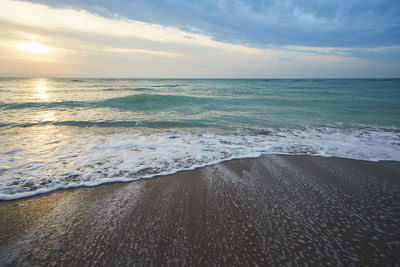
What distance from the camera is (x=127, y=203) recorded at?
2.77 meters

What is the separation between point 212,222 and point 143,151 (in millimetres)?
3195

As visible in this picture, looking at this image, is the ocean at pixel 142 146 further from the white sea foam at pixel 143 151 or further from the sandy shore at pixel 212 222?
the sandy shore at pixel 212 222

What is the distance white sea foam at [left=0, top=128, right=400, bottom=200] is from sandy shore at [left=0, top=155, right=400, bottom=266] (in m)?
0.49

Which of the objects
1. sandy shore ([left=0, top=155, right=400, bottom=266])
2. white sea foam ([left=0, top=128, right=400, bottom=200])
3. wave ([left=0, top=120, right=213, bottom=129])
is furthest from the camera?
wave ([left=0, top=120, right=213, bottom=129])

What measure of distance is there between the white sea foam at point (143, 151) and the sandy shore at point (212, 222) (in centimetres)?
49

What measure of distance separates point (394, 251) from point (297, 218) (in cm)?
95

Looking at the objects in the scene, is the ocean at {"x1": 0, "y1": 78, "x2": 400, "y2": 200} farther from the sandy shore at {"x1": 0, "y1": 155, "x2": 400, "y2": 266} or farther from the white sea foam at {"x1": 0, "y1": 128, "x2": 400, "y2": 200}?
the sandy shore at {"x1": 0, "y1": 155, "x2": 400, "y2": 266}

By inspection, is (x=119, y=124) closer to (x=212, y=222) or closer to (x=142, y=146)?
(x=142, y=146)

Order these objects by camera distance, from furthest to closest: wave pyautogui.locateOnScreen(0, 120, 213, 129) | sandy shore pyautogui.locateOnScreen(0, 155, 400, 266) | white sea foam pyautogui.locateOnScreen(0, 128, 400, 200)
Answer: wave pyautogui.locateOnScreen(0, 120, 213, 129) → white sea foam pyautogui.locateOnScreen(0, 128, 400, 200) → sandy shore pyautogui.locateOnScreen(0, 155, 400, 266)

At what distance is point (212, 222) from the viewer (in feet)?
7.68

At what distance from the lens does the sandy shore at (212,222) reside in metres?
1.88

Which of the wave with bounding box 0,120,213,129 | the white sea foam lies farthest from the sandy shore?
the wave with bounding box 0,120,213,129

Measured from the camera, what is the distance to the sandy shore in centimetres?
188

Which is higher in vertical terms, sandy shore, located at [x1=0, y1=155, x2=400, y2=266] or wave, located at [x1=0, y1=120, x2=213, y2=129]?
wave, located at [x1=0, y1=120, x2=213, y2=129]
